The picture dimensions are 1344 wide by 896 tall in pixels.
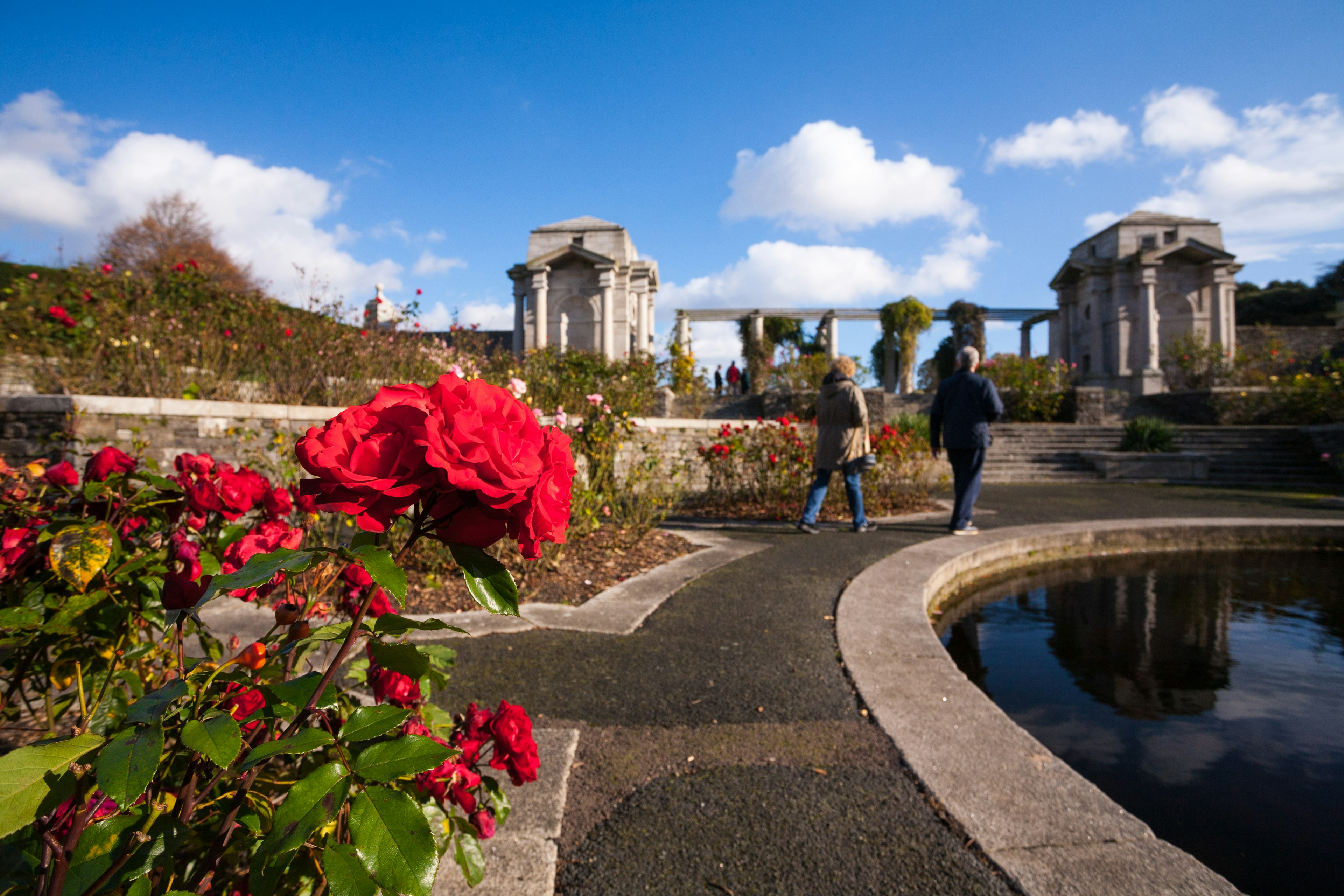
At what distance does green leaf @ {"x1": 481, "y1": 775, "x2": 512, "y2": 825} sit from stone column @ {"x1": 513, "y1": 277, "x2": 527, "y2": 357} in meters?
21.2

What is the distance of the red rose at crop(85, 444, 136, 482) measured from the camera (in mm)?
1293

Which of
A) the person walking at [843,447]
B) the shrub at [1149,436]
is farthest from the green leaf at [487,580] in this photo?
the shrub at [1149,436]

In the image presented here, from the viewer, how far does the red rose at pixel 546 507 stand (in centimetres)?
70

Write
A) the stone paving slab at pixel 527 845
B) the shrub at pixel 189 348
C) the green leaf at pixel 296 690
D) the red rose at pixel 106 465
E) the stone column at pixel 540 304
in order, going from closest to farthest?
1. the green leaf at pixel 296 690
2. the red rose at pixel 106 465
3. the stone paving slab at pixel 527 845
4. the shrub at pixel 189 348
5. the stone column at pixel 540 304

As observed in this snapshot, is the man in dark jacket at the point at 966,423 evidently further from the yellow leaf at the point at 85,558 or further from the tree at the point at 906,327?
the tree at the point at 906,327


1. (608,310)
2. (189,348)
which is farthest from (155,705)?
(608,310)

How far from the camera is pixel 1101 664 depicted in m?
3.37

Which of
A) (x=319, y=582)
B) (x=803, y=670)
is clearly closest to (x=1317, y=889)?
(x=803, y=670)

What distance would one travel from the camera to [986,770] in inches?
76.6

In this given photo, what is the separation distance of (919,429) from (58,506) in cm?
1248

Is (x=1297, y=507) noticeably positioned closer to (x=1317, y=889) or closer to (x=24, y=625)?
(x=1317, y=889)

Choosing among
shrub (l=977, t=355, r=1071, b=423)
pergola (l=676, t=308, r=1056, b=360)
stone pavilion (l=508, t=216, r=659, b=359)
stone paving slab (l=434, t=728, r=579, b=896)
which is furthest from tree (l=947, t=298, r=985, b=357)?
stone paving slab (l=434, t=728, r=579, b=896)

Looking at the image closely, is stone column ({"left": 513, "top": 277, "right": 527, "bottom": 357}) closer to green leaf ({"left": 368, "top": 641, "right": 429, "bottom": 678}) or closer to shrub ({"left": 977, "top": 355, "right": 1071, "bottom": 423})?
shrub ({"left": 977, "top": 355, "right": 1071, "bottom": 423})

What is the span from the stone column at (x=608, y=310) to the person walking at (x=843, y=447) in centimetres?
1503
